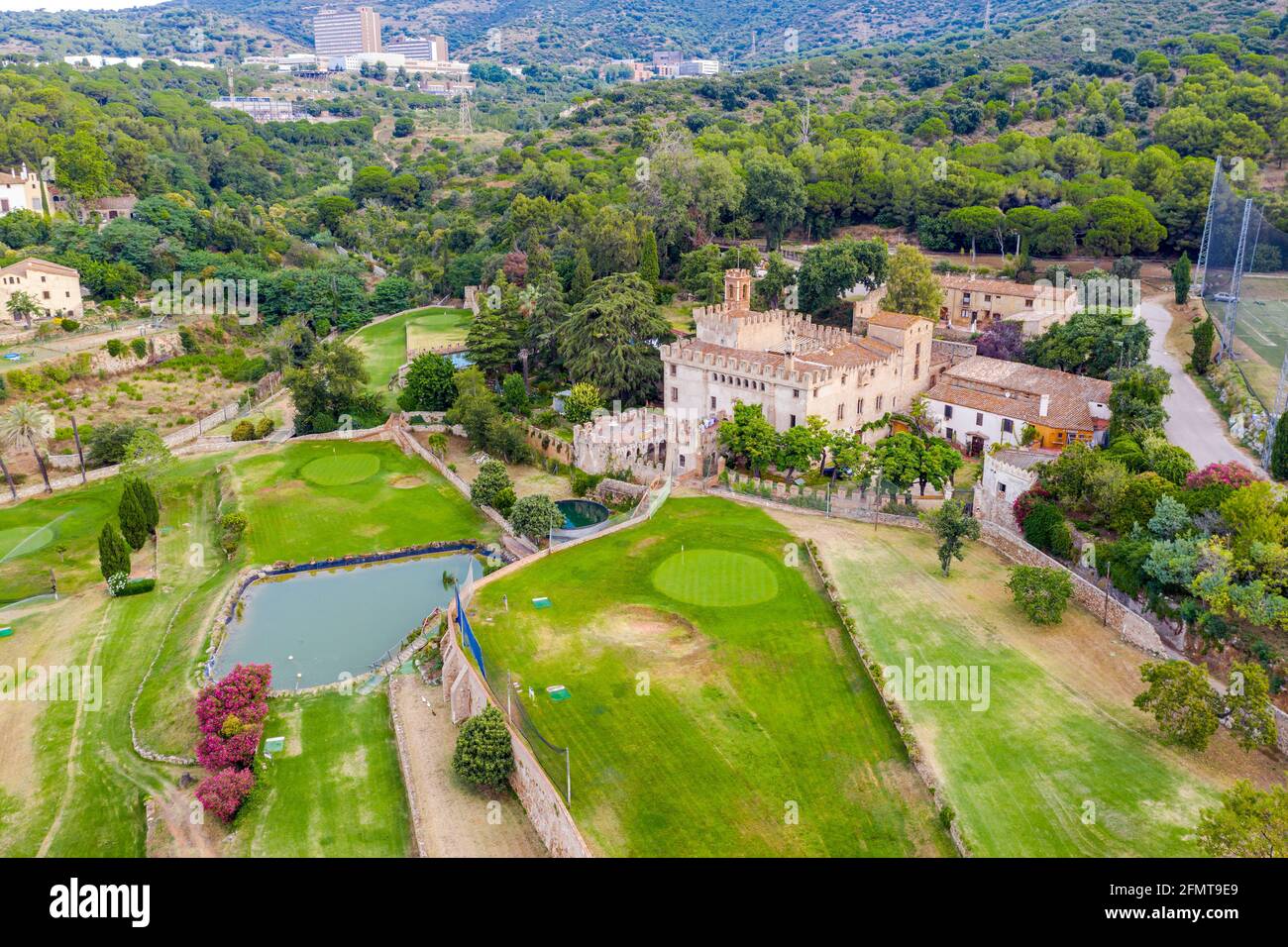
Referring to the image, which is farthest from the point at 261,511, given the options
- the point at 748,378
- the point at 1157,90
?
the point at 1157,90

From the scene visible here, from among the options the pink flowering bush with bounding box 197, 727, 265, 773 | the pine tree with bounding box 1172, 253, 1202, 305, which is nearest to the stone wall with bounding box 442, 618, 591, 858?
the pink flowering bush with bounding box 197, 727, 265, 773

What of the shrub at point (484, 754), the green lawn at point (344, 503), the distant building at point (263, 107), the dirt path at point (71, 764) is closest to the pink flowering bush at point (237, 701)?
the dirt path at point (71, 764)

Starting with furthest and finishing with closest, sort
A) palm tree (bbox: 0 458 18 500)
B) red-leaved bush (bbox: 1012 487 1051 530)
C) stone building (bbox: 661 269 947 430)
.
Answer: stone building (bbox: 661 269 947 430) → palm tree (bbox: 0 458 18 500) → red-leaved bush (bbox: 1012 487 1051 530)

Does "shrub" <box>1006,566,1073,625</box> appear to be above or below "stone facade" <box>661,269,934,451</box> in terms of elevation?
below

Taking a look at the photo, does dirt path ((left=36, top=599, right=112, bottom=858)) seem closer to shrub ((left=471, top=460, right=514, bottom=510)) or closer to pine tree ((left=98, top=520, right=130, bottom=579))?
pine tree ((left=98, top=520, right=130, bottom=579))

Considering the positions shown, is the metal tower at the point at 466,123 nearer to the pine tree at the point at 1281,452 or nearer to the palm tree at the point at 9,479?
the palm tree at the point at 9,479

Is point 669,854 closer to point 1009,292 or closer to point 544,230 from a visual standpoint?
point 1009,292
